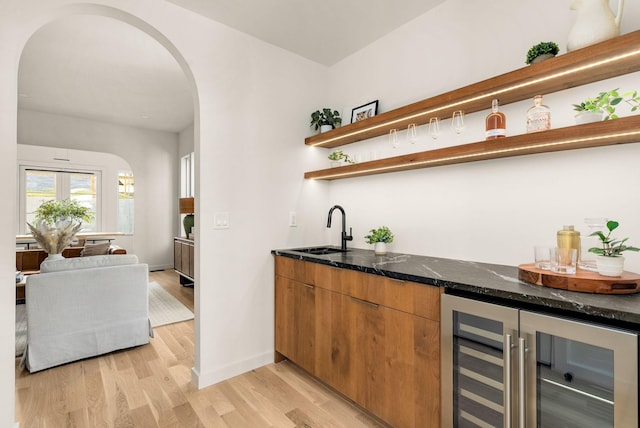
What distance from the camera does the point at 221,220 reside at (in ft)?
7.77

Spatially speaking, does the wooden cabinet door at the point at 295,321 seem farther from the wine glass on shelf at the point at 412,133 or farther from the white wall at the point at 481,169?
the wine glass on shelf at the point at 412,133

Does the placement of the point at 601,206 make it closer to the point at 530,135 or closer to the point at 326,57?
the point at 530,135

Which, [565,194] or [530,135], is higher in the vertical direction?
[530,135]

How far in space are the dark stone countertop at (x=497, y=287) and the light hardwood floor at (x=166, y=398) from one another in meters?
0.93

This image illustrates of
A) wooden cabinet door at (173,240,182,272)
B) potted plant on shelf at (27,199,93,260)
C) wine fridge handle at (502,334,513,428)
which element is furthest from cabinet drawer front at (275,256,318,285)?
wooden cabinet door at (173,240,182,272)

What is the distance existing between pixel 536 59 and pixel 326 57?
6.04 feet

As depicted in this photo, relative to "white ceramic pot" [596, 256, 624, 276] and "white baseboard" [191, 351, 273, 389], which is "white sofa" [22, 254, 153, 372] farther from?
"white ceramic pot" [596, 256, 624, 276]

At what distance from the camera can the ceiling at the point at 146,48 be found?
2246mm

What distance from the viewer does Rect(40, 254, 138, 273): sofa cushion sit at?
8.63ft

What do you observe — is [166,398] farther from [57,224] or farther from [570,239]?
[57,224]

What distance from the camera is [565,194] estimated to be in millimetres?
1616

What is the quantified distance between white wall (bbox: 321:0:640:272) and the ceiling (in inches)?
11.2

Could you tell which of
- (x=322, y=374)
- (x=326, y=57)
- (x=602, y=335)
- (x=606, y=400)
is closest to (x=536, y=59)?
(x=602, y=335)

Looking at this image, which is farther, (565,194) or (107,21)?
(107,21)
